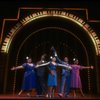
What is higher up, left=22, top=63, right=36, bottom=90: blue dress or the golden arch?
the golden arch

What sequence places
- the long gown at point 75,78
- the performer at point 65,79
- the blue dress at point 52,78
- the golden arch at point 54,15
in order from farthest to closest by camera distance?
the golden arch at point 54,15 → the long gown at point 75,78 → the performer at point 65,79 → the blue dress at point 52,78

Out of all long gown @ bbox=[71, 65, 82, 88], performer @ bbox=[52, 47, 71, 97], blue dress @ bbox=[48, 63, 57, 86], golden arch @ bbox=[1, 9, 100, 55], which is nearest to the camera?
blue dress @ bbox=[48, 63, 57, 86]

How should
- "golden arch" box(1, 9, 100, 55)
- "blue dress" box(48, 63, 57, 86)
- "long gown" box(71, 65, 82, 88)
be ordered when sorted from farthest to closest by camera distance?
"golden arch" box(1, 9, 100, 55) < "long gown" box(71, 65, 82, 88) < "blue dress" box(48, 63, 57, 86)

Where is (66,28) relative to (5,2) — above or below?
below

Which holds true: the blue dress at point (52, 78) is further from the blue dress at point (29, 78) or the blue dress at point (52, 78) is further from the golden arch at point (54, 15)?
the golden arch at point (54, 15)

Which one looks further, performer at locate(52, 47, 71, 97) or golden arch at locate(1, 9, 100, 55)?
golden arch at locate(1, 9, 100, 55)

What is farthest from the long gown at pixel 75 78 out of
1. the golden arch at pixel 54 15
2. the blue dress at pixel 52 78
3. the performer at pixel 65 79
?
the golden arch at pixel 54 15

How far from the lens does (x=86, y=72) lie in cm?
880

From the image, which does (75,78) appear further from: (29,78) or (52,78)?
(29,78)

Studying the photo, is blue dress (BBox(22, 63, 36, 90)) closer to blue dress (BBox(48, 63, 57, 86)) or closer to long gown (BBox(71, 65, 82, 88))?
blue dress (BBox(48, 63, 57, 86))

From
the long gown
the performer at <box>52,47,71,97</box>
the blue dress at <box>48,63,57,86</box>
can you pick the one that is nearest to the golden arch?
A: the long gown

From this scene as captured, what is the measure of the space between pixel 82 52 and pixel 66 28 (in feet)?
3.70

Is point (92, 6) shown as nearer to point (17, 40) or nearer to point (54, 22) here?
point (54, 22)

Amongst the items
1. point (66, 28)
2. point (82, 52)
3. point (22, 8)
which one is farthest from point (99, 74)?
point (22, 8)
